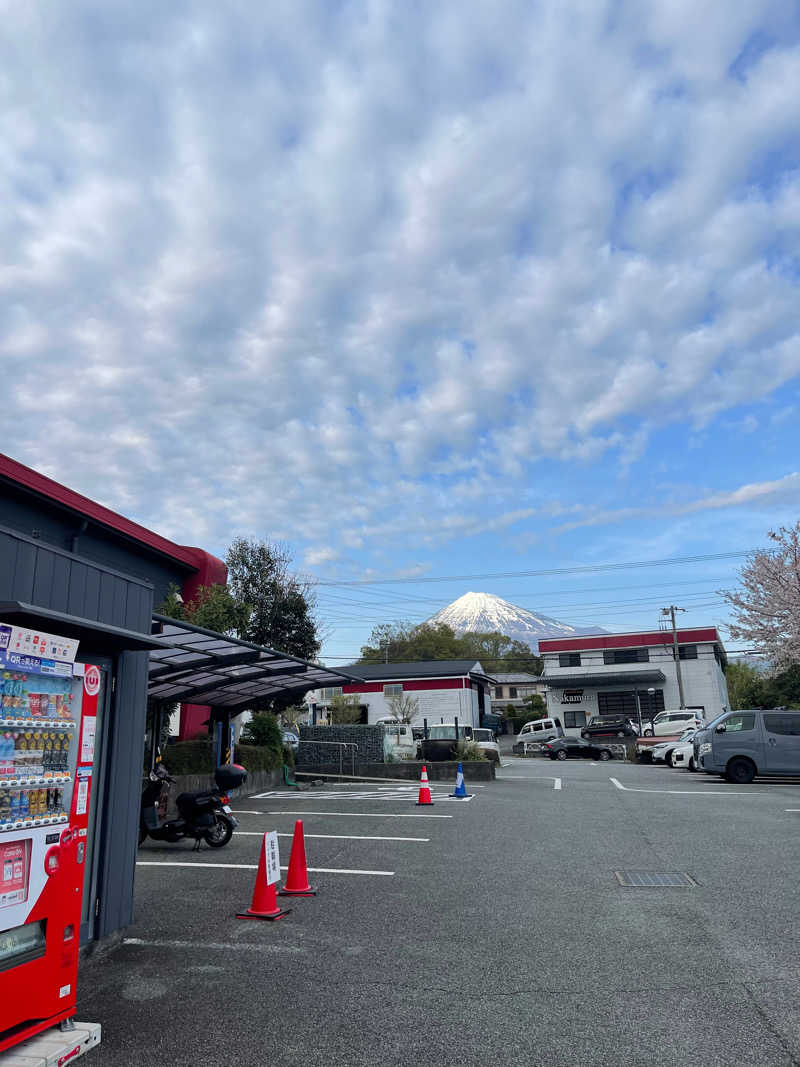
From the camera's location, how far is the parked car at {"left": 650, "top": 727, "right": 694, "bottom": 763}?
92.4ft

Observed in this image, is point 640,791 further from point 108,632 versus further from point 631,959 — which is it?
point 108,632

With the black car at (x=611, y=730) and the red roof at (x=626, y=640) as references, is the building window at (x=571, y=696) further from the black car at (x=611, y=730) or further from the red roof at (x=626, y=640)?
the black car at (x=611, y=730)

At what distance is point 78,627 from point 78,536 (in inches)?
477

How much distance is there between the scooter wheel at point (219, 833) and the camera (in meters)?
11.2

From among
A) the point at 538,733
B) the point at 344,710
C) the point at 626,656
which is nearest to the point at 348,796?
the point at 538,733

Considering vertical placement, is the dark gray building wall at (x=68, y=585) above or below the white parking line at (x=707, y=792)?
above

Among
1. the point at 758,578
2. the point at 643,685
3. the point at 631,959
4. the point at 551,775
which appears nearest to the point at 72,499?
the point at 631,959

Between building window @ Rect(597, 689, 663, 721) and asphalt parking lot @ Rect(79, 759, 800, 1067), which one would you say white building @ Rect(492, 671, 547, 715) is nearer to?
building window @ Rect(597, 689, 663, 721)

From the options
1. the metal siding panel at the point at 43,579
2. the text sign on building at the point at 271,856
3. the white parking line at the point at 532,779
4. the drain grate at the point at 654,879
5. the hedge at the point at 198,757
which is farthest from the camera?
the white parking line at the point at 532,779

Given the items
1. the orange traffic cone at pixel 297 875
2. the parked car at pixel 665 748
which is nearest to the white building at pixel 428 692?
the parked car at pixel 665 748

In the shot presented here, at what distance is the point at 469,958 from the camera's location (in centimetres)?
578

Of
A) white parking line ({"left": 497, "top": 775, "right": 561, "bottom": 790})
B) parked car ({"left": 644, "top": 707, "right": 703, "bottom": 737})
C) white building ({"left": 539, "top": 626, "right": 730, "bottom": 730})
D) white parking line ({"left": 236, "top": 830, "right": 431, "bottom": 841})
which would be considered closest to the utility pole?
white building ({"left": 539, "top": 626, "right": 730, "bottom": 730})

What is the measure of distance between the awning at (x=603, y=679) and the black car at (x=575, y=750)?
43.3 feet

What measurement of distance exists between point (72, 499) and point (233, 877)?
9708 millimetres
